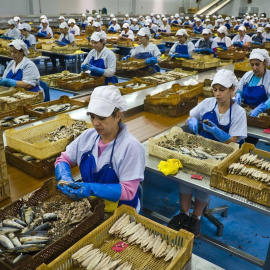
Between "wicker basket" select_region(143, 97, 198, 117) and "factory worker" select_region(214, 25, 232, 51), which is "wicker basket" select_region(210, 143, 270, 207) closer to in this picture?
"wicker basket" select_region(143, 97, 198, 117)

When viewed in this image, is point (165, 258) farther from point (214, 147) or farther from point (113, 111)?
point (214, 147)

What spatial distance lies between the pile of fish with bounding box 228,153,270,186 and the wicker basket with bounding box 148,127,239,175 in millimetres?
120

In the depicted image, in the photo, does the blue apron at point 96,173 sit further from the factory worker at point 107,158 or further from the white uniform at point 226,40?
the white uniform at point 226,40

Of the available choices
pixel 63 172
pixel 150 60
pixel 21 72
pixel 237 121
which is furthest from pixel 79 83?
pixel 63 172

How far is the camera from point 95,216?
6.57ft

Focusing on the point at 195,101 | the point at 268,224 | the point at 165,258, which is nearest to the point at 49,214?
the point at 165,258

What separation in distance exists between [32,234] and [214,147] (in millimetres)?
2070

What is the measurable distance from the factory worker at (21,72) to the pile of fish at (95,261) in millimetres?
3953

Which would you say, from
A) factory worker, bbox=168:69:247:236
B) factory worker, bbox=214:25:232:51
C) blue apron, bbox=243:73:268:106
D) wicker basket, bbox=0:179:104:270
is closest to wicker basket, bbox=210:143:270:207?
factory worker, bbox=168:69:247:236

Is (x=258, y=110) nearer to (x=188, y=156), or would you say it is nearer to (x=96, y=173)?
(x=188, y=156)

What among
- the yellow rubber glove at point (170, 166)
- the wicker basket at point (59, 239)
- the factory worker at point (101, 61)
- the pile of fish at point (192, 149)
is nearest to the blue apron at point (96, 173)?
the wicker basket at point (59, 239)

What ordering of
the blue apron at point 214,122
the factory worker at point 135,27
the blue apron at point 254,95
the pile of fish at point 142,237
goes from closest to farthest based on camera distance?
the pile of fish at point 142,237 < the blue apron at point 214,122 < the blue apron at point 254,95 < the factory worker at point 135,27

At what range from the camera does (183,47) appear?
805cm

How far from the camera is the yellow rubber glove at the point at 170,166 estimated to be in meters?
2.78
